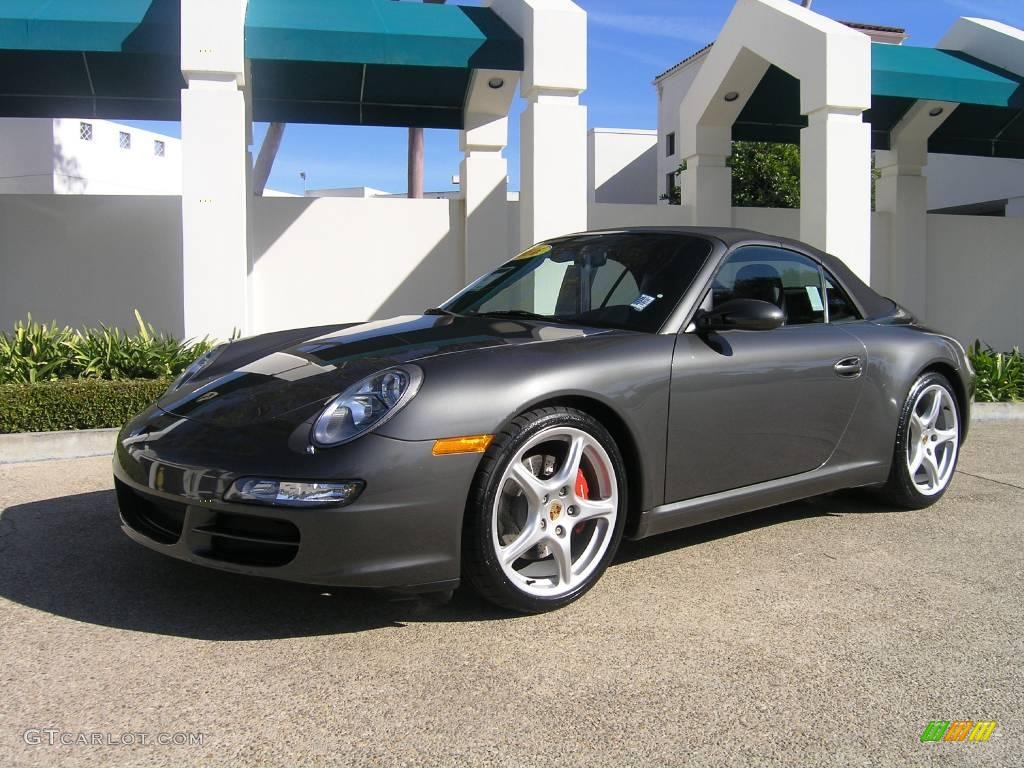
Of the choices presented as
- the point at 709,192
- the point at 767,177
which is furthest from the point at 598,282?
the point at 767,177

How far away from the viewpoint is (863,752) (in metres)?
2.41

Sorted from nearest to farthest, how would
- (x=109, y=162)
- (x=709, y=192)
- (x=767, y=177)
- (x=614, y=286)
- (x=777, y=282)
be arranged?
(x=614, y=286) → (x=777, y=282) → (x=709, y=192) → (x=767, y=177) → (x=109, y=162)

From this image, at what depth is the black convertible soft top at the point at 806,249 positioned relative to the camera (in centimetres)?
424

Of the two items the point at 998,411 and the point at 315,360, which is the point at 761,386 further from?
the point at 998,411

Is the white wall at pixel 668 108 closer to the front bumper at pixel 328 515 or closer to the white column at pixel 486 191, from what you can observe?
the white column at pixel 486 191

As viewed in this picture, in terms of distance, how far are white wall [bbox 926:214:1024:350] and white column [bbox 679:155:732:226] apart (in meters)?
3.32

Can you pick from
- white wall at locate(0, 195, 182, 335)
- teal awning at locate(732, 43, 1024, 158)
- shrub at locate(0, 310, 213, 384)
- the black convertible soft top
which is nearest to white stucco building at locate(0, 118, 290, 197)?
white wall at locate(0, 195, 182, 335)

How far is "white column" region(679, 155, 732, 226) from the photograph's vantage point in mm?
12180

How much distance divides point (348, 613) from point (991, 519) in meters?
3.40

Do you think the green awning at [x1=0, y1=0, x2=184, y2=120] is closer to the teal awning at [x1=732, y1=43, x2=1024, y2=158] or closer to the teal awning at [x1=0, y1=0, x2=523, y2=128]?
the teal awning at [x1=0, y1=0, x2=523, y2=128]

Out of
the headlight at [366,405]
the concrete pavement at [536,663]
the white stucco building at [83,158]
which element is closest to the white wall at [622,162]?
the white stucco building at [83,158]

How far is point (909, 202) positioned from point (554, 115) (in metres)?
6.43

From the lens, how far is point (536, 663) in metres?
2.88

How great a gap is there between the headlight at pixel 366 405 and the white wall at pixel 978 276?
1201 centimetres
